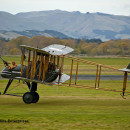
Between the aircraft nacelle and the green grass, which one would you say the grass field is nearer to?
the green grass

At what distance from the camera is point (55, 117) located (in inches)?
465

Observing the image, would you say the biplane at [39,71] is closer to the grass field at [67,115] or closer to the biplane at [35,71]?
the biplane at [35,71]

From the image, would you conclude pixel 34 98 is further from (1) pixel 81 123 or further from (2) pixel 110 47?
(2) pixel 110 47

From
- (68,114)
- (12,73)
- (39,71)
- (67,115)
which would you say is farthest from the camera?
(12,73)

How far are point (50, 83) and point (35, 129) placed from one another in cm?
532

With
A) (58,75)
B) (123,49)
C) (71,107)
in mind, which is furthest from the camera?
(123,49)

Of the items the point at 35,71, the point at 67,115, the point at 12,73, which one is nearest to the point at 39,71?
the point at 35,71

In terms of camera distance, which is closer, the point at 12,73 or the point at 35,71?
the point at 35,71

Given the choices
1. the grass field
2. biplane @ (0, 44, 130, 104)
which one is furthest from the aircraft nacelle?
the grass field

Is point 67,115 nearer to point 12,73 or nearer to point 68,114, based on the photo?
point 68,114

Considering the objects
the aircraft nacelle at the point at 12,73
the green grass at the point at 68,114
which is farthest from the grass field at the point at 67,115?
the aircraft nacelle at the point at 12,73

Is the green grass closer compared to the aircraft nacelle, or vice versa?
the green grass

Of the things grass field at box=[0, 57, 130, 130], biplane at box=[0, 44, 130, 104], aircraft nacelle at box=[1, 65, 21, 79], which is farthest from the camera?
aircraft nacelle at box=[1, 65, 21, 79]

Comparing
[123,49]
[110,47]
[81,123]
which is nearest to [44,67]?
[81,123]
